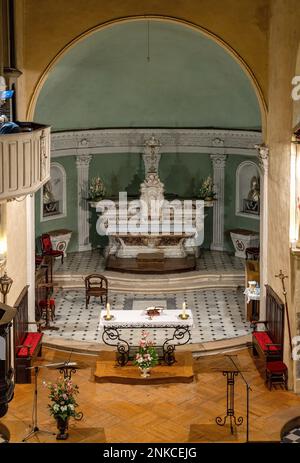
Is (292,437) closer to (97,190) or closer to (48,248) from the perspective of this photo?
(48,248)

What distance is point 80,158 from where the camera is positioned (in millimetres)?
25562

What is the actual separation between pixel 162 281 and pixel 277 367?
22.1 feet

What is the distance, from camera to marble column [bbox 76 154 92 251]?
84.1 ft

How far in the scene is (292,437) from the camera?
1502 centimetres

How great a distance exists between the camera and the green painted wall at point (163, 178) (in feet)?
84.8

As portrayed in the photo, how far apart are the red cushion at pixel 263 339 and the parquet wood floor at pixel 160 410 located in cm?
58

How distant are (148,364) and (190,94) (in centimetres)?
1000

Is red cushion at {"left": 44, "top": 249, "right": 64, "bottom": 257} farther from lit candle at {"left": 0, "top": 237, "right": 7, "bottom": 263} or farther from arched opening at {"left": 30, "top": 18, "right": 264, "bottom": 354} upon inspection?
lit candle at {"left": 0, "top": 237, "right": 7, "bottom": 263}

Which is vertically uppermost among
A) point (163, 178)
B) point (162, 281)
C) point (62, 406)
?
point (163, 178)

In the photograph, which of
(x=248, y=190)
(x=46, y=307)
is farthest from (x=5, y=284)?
(x=248, y=190)

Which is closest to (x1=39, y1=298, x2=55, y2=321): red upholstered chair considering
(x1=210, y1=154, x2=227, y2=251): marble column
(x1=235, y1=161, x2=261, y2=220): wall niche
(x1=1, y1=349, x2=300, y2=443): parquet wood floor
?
(x1=1, y1=349, x2=300, y2=443): parquet wood floor

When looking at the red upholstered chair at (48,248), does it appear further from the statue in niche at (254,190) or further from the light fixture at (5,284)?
the light fixture at (5,284)

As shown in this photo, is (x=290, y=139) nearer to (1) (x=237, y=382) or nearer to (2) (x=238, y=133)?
(1) (x=237, y=382)

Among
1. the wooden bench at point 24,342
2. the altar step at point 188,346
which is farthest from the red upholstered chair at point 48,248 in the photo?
the wooden bench at point 24,342
